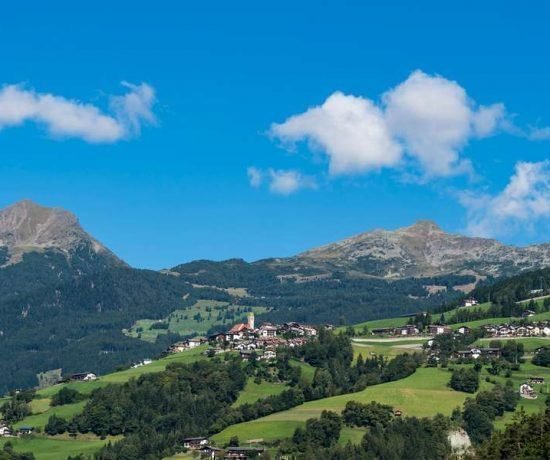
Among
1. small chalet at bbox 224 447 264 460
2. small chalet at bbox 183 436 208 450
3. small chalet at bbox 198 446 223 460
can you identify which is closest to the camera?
small chalet at bbox 224 447 264 460

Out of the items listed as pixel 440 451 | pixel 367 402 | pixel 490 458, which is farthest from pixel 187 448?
pixel 490 458

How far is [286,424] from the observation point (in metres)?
189

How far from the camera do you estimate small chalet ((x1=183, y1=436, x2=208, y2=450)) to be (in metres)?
190

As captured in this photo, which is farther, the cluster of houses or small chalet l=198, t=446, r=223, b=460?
small chalet l=198, t=446, r=223, b=460

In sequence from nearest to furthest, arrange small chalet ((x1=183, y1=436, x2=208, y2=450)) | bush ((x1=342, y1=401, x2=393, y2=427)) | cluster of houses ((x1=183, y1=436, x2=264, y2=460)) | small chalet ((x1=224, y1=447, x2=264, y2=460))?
small chalet ((x1=224, y1=447, x2=264, y2=460)) → cluster of houses ((x1=183, y1=436, x2=264, y2=460)) → bush ((x1=342, y1=401, x2=393, y2=427)) → small chalet ((x1=183, y1=436, x2=208, y2=450))

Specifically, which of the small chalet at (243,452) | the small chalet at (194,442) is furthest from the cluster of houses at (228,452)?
the small chalet at (194,442)

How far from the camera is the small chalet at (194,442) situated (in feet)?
625

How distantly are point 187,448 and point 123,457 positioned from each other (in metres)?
11.6

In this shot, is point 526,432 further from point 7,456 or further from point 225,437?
point 7,456

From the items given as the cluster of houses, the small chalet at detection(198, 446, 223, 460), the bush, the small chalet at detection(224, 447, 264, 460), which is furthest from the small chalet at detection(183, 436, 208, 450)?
the bush

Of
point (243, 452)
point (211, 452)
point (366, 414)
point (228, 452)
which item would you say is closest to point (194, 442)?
point (211, 452)

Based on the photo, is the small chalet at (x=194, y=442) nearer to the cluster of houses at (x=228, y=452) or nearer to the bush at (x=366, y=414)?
the cluster of houses at (x=228, y=452)

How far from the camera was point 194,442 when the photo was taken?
633ft

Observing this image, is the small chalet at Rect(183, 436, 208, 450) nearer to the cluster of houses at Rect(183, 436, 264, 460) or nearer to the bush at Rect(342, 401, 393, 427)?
the cluster of houses at Rect(183, 436, 264, 460)
